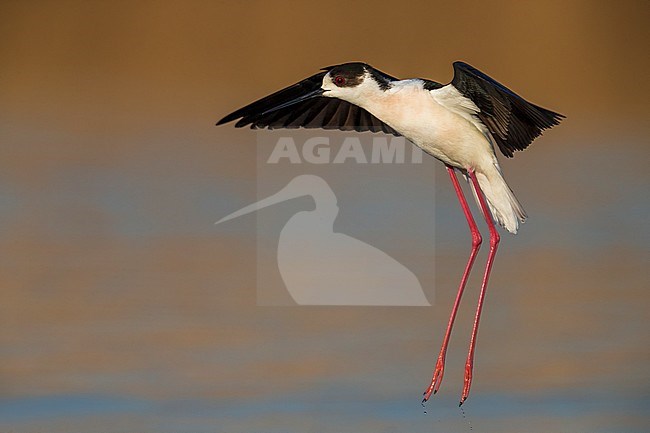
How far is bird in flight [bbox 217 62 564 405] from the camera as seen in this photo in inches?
132

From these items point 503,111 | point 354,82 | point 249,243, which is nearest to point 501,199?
point 503,111

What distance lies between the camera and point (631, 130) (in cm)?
586

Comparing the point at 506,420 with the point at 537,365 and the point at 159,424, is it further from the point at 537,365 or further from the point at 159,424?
the point at 159,424

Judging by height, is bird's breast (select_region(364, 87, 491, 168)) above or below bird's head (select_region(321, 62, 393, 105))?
below

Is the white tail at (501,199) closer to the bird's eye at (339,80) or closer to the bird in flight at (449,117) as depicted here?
the bird in flight at (449,117)

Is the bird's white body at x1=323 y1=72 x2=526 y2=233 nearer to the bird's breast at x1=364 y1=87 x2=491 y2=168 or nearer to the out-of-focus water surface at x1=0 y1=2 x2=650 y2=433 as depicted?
the bird's breast at x1=364 y1=87 x2=491 y2=168

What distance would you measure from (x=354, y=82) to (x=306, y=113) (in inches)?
10.8

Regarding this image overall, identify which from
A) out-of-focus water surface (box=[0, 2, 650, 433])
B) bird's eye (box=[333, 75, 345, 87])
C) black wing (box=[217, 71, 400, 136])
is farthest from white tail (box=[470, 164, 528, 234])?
out-of-focus water surface (box=[0, 2, 650, 433])

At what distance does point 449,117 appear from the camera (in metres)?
3.40

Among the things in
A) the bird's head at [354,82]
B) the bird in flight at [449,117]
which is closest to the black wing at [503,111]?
the bird in flight at [449,117]

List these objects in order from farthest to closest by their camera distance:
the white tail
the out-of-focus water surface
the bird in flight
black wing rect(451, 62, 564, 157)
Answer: the out-of-focus water surface < the white tail < the bird in flight < black wing rect(451, 62, 564, 157)

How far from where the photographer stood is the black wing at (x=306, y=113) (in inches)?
139

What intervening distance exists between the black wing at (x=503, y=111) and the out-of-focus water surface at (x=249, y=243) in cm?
102

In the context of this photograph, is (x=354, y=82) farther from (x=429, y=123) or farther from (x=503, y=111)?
(x=503, y=111)
